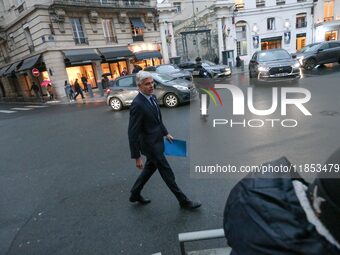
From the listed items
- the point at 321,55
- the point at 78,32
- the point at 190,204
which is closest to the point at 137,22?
the point at 78,32

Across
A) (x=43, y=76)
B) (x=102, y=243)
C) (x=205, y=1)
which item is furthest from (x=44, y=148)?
(x=205, y=1)

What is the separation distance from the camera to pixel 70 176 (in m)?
4.98

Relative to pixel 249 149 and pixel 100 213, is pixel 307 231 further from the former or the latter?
pixel 249 149

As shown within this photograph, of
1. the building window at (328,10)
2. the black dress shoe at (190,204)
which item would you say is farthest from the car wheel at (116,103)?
the building window at (328,10)

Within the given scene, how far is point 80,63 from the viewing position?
2183 cm

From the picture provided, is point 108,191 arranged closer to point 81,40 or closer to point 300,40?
point 81,40

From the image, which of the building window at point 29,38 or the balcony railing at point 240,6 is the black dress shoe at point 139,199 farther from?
the balcony railing at point 240,6

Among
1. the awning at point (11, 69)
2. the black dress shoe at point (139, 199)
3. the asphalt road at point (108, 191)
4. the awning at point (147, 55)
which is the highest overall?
the awning at point (11, 69)

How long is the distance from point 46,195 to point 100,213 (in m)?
1.36

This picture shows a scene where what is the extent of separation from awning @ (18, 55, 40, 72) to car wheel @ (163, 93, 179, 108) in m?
16.0

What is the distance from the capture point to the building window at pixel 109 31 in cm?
2400

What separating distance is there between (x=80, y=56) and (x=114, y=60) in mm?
3811

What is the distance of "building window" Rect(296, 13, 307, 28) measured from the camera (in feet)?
105

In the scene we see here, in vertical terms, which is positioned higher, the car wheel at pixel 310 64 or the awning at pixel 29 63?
the awning at pixel 29 63
